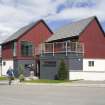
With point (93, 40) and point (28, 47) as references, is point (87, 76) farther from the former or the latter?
point (28, 47)

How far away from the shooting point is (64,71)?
40469mm

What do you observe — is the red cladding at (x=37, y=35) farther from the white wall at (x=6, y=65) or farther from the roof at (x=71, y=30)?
the roof at (x=71, y=30)

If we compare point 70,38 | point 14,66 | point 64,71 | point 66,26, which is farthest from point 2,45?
point 64,71

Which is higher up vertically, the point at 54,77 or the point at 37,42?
the point at 37,42

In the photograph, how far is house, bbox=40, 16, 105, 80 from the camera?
41.5 metres

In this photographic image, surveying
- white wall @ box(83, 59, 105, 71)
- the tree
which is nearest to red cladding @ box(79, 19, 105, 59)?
white wall @ box(83, 59, 105, 71)

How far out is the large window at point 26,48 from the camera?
51625 millimetres

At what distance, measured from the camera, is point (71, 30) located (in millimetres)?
47781

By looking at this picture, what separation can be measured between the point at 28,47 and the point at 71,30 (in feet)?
25.3

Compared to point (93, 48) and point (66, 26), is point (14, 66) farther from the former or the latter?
point (93, 48)

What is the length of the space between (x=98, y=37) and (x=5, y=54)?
17659mm

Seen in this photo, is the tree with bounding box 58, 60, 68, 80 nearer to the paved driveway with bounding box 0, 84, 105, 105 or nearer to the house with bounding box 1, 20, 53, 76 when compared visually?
the house with bounding box 1, 20, 53, 76

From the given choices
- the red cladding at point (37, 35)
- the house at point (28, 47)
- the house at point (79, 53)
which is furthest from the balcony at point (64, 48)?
the red cladding at point (37, 35)

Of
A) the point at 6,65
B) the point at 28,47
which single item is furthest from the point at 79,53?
the point at 6,65
